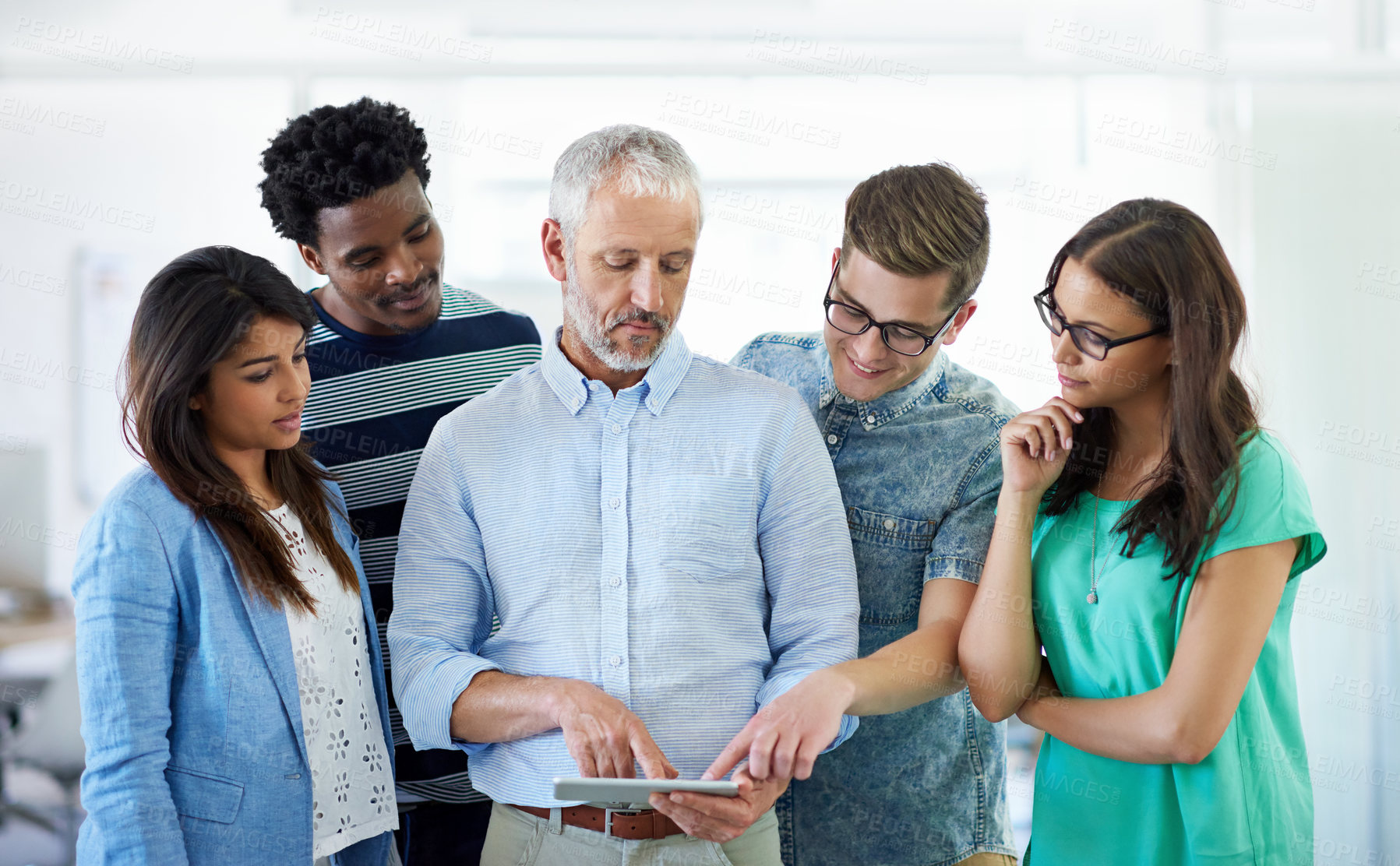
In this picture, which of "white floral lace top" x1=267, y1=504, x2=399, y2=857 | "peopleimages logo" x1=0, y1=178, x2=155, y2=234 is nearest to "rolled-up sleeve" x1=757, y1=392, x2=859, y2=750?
"white floral lace top" x1=267, y1=504, x2=399, y2=857

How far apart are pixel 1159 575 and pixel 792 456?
21.8 inches

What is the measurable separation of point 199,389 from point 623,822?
920 mm

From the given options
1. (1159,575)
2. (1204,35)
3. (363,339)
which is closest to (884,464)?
(1159,575)

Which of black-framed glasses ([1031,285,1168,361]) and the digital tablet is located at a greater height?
black-framed glasses ([1031,285,1168,361])

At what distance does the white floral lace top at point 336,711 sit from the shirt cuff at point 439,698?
181 millimetres

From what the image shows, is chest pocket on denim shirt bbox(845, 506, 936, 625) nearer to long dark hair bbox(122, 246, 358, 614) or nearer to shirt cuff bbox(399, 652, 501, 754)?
shirt cuff bbox(399, 652, 501, 754)

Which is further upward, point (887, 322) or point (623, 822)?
point (887, 322)

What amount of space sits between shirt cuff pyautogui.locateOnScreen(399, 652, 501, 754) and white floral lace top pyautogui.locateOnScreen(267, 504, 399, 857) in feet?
0.59

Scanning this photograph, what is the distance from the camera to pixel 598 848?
1410 millimetres

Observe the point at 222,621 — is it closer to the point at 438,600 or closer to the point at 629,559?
the point at 438,600

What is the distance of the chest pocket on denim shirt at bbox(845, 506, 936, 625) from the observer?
1.68 m

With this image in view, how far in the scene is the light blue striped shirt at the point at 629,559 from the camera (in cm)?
144

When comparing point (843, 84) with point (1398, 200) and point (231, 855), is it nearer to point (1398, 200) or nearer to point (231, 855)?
point (1398, 200)

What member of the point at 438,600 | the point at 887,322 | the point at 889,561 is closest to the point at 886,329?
the point at 887,322
